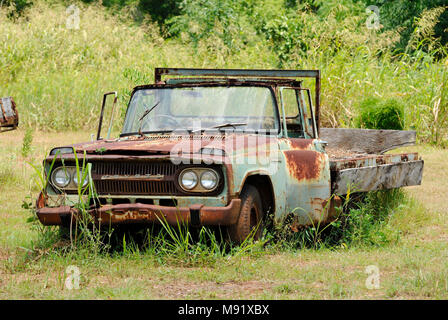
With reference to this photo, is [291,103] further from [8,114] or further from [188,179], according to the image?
[8,114]

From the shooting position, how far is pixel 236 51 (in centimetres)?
1997

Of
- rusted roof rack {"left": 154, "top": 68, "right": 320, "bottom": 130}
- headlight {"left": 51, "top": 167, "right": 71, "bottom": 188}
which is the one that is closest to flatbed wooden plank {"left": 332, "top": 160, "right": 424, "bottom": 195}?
rusted roof rack {"left": 154, "top": 68, "right": 320, "bottom": 130}

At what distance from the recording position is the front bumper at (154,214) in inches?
224

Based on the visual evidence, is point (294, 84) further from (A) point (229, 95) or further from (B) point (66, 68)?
(B) point (66, 68)

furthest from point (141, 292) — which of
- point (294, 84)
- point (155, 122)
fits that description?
point (294, 84)

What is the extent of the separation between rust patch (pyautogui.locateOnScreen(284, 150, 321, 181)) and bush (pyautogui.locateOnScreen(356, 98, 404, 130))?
23.8ft

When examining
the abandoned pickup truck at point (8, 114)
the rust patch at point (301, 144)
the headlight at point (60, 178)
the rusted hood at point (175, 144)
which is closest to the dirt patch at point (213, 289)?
the rusted hood at point (175, 144)

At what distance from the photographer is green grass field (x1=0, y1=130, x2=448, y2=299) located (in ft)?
16.6

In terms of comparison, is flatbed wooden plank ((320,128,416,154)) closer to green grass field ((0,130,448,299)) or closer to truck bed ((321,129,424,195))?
truck bed ((321,129,424,195))

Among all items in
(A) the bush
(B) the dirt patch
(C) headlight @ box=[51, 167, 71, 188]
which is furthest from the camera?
(A) the bush

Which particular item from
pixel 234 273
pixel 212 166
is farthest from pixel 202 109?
pixel 234 273

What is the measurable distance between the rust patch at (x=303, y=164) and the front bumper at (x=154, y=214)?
1.01 m

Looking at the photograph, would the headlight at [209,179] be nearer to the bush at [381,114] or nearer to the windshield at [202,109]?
the windshield at [202,109]

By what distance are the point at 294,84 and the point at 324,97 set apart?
711cm
